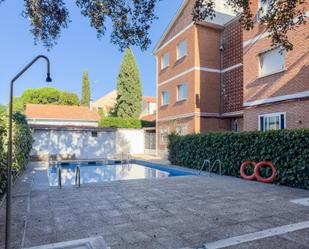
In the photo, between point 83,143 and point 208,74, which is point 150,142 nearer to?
point 83,143

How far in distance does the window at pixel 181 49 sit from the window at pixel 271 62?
797cm

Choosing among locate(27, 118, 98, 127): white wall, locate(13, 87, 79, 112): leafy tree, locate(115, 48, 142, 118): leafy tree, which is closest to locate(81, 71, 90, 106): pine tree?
locate(13, 87, 79, 112): leafy tree

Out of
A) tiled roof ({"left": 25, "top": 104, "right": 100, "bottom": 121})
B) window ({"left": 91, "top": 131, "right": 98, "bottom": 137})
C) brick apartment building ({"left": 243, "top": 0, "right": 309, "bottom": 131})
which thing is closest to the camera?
brick apartment building ({"left": 243, "top": 0, "right": 309, "bottom": 131})

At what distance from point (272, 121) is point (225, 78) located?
24.5 feet

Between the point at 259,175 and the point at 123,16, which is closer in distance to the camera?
the point at 123,16

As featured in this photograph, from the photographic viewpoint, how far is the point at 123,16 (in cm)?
557

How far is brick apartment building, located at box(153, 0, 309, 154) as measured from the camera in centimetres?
1219

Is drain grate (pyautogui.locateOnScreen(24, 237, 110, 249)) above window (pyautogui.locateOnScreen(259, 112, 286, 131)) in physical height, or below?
below

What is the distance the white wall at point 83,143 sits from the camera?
2302 centimetres

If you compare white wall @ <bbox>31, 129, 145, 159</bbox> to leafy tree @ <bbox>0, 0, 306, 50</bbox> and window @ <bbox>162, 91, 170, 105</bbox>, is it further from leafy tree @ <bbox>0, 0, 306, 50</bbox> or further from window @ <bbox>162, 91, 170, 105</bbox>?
leafy tree @ <bbox>0, 0, 306, 50</bbox>

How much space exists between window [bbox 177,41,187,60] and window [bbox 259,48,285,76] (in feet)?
26.1

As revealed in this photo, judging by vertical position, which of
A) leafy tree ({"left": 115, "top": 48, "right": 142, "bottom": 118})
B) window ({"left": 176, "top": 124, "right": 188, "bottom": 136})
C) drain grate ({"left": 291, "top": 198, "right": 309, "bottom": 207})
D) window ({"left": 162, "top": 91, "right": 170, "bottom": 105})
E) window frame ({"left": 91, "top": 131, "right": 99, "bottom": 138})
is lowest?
drain grate ({"left": 291, "top": 198, "right": 309, "bottom": 207})

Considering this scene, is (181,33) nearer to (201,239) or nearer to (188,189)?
(188,189)

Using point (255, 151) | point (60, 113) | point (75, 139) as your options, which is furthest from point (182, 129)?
point (60, 113)
